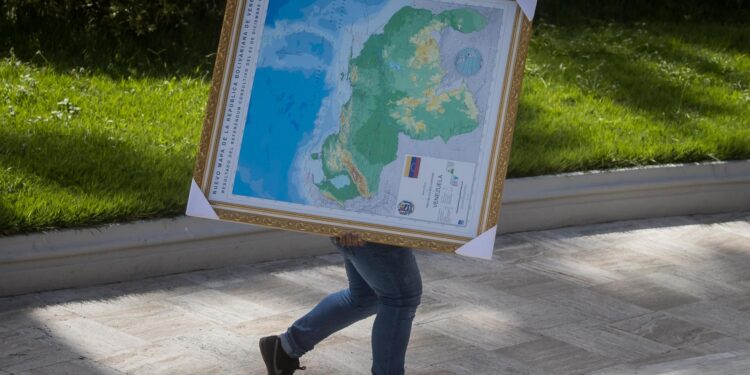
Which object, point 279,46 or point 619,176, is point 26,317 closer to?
point 279,46

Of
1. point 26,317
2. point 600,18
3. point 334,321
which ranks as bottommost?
point 26,317

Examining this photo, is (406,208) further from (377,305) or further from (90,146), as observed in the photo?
(90,146)

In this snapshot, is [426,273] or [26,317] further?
[426,273]

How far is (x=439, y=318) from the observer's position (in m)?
5.59

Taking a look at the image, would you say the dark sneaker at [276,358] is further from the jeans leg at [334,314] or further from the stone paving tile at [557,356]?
the stone paving tile at [557,356]

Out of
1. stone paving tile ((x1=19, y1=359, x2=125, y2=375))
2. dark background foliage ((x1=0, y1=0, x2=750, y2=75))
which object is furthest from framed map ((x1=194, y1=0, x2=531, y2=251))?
dark background foliage ((x1=0, y1=0, x2=750, y2=75))

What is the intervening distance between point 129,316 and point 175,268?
65 centimetres

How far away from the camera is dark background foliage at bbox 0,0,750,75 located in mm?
8258

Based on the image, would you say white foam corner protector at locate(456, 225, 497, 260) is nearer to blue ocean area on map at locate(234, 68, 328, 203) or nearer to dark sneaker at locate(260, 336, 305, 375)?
blue ocean area on map at locate(234, 68, 328, 203)

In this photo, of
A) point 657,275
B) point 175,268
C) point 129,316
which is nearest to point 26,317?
point 129,316

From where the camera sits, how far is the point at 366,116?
4.03 m

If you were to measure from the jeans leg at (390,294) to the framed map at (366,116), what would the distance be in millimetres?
147

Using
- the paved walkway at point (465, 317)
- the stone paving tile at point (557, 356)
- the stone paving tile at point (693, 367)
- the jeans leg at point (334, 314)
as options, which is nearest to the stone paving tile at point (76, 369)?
the paved walkway at point (465, 317)

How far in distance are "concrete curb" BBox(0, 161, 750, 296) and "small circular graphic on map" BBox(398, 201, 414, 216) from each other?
83.0 inches
